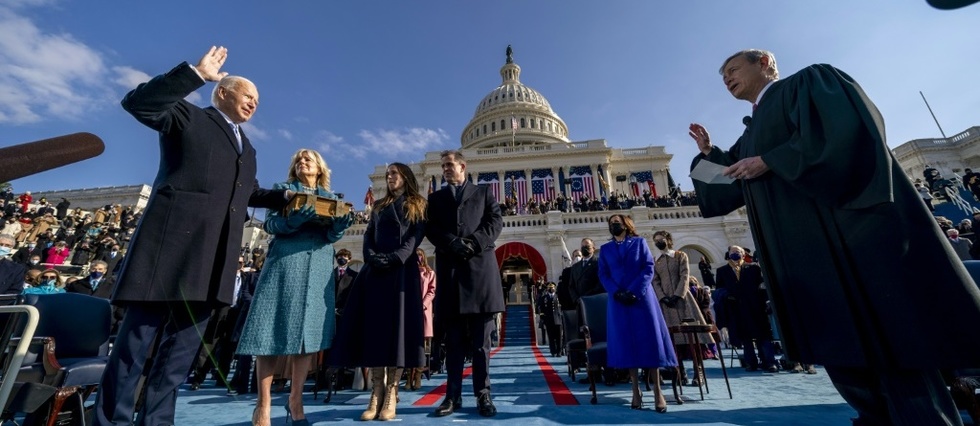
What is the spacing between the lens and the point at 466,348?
3.66m

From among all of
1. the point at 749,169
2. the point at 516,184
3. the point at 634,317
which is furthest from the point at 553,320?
the point at 516,184

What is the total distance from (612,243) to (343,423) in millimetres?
3110

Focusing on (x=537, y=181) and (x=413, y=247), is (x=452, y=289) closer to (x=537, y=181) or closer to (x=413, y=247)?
(x=413, y=247)

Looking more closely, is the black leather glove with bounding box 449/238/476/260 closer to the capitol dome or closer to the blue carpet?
the blue carpet

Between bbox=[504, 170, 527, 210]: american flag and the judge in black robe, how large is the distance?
121 feet

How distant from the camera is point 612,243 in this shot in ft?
14.2

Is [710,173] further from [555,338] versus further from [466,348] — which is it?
[555,338]

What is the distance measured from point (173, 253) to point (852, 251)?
3164 millimetres

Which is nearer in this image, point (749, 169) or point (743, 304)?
point (749, 169)

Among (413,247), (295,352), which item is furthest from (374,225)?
(295,352)

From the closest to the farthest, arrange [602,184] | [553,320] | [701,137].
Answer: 1. [701,137]
2. [553,320]
3. [602,184]

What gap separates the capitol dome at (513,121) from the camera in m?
56.4

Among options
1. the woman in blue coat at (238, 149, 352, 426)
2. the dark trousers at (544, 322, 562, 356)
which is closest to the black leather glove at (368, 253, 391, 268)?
the woman in blue coat at (238, 149, 352, 426)

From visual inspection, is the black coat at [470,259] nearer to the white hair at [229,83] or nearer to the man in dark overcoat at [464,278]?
the man in dark overcoat at [464,278]
